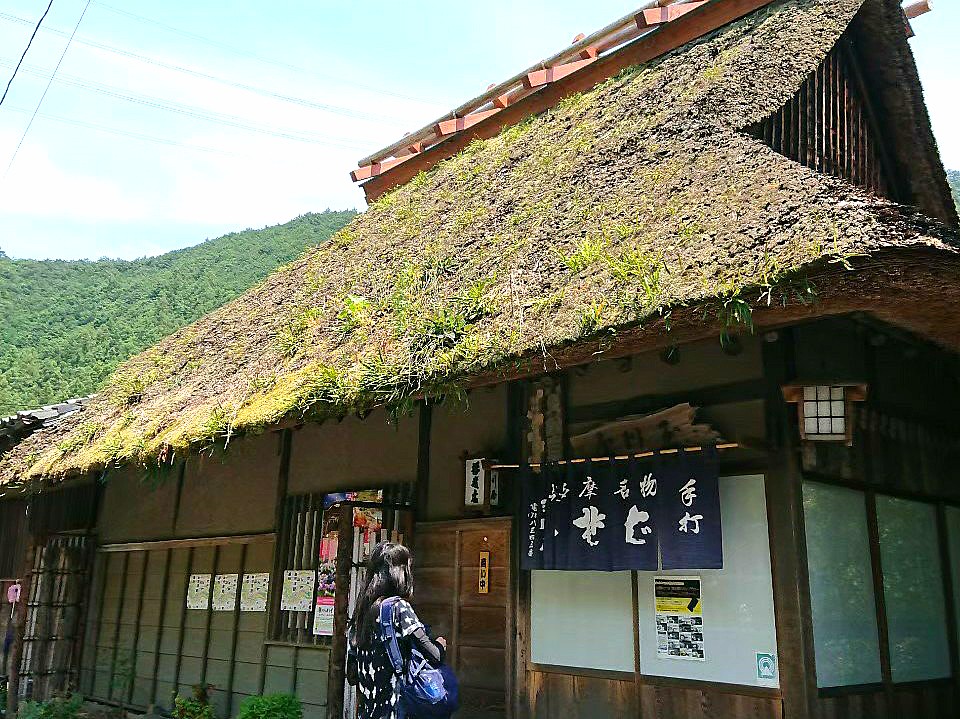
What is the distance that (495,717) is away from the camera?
6.09m

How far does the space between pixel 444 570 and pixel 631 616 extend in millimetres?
1902

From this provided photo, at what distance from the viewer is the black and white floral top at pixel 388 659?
13.6 ft

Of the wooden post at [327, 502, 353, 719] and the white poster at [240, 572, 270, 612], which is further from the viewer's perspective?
the white poster at [240, 572, 270, 612]

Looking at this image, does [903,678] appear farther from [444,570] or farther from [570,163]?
[570,163]

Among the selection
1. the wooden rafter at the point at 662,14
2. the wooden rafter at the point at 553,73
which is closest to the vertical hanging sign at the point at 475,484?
the wooden rafter at the point at 553,73

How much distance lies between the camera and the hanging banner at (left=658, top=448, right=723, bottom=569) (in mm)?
5016

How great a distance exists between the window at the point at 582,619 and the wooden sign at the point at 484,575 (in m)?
0.46

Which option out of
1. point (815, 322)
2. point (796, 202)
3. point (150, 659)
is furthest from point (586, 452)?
point (150, 659)

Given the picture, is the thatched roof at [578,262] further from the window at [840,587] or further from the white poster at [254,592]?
the white poster at [254,592]

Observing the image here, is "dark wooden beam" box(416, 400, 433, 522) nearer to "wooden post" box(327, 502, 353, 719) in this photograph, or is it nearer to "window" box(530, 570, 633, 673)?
"wooden post" box(327, 502, 353, 719)

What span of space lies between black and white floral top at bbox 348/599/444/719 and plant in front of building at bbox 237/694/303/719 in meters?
3.11

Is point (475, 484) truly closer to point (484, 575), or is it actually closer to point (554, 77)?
point (484, 575)

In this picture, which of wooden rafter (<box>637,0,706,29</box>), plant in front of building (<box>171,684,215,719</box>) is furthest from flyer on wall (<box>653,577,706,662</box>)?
wooden rafter (<box>637,0,706,29</box>)

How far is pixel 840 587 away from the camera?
510cm
